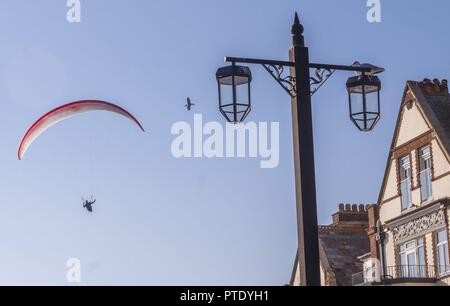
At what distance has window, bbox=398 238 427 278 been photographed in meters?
38.0

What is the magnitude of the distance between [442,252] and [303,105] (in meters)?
26.0

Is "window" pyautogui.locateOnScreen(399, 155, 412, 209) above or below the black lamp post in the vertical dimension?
above

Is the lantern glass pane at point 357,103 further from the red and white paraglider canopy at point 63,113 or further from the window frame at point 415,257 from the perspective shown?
the window frame at point 415,257

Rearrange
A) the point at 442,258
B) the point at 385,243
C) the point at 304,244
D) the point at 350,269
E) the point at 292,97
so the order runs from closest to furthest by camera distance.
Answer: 1. the point at 304,244
2. the point at 292,97
3. the point at 442,258
4. the point at 385,243
5. the point at 350,269

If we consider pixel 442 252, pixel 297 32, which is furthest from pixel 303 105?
pixel 442 252

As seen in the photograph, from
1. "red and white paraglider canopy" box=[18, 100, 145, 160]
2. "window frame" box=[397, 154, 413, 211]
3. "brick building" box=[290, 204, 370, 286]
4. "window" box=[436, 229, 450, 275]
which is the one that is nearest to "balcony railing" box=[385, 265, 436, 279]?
"window" box=[436, 229, 450, 275]

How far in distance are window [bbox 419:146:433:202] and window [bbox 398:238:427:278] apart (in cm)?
175

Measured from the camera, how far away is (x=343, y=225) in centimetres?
4734

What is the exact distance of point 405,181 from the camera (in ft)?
131

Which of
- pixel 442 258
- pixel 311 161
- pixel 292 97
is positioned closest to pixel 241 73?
pixel 292 97

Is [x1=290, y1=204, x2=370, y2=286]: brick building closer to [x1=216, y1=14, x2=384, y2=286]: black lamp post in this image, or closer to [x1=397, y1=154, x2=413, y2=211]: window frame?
[x1=397, y1=154, x2=413, y2=211]: window frame
